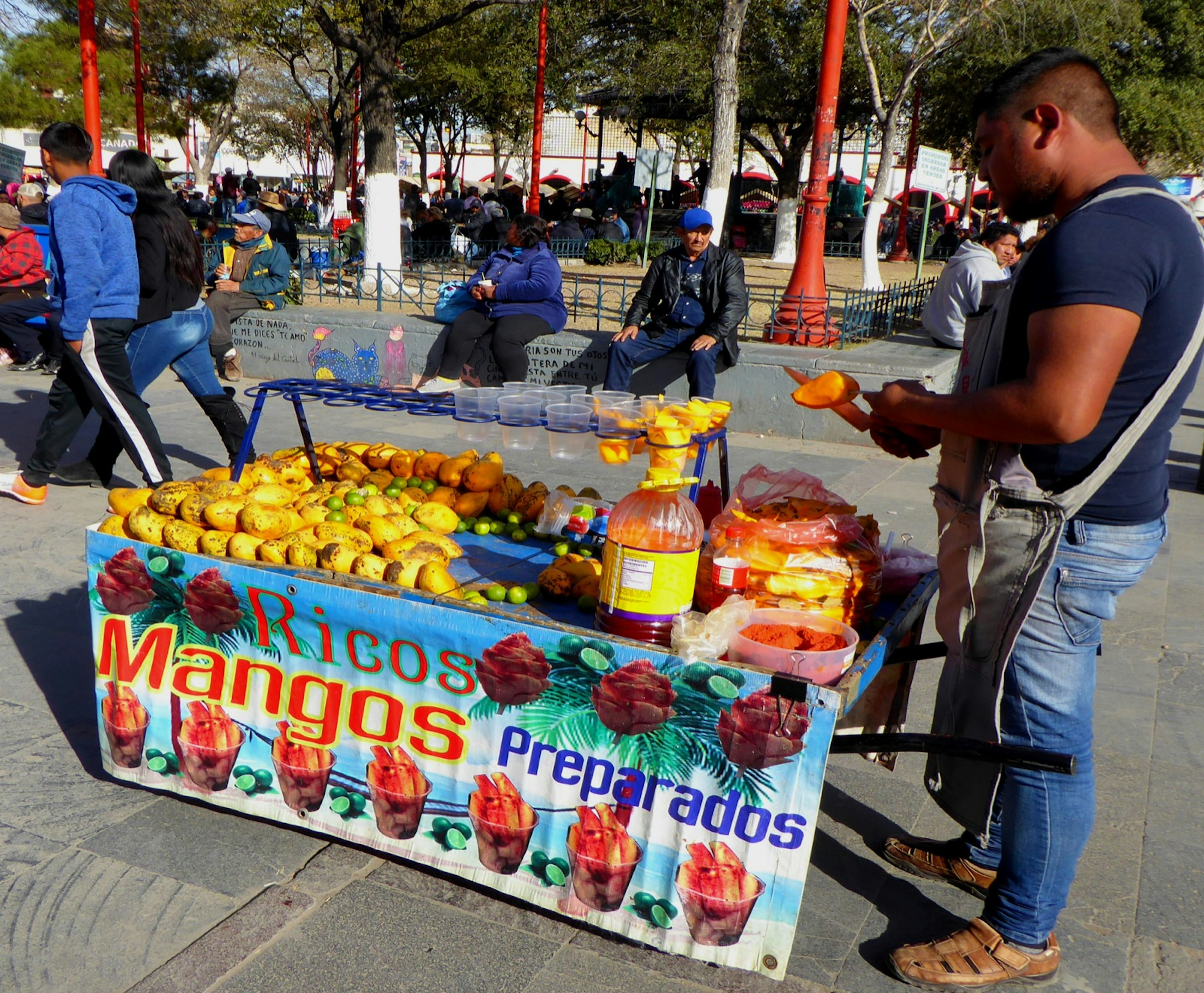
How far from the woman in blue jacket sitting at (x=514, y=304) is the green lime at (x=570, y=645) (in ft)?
19.9

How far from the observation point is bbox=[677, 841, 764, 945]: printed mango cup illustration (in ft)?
7.48

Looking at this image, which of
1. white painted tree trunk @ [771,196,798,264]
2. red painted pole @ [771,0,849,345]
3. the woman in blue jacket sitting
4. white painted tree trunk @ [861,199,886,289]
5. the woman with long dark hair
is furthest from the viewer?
white painted tree trunk @ [771,196,798,264]

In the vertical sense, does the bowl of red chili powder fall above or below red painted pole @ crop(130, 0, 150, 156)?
below

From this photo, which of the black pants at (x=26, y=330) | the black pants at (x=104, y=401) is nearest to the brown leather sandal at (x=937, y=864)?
the black pants at (x=104, y=401)

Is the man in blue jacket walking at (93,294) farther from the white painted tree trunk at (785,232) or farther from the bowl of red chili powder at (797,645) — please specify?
the white painted tree trunk at (785,232)

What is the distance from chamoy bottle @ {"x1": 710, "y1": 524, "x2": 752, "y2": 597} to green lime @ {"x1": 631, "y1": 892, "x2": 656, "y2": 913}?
741mm

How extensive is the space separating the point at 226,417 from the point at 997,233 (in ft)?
20.9

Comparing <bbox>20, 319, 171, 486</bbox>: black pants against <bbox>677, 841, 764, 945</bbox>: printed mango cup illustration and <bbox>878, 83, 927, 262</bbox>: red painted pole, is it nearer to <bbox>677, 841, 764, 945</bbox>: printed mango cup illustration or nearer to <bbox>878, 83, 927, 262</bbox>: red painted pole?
<bbox>677, 841, 764, 945</bbox>: printed mango cup illustration

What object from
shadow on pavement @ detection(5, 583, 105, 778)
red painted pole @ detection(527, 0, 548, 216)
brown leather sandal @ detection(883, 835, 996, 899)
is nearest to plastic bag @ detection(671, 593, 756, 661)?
brown leather sandal @ detection(883, 835, 996, 899)

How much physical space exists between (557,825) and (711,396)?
5933 mm

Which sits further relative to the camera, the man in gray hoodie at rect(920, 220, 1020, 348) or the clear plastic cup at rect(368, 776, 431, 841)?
the man in gray hoodie at rect(920, 220, 1020, 348)

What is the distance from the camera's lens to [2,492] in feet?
19.3

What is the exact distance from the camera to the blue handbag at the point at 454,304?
28.7 feet

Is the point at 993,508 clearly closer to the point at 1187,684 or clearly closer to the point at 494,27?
the point at 1187,684
